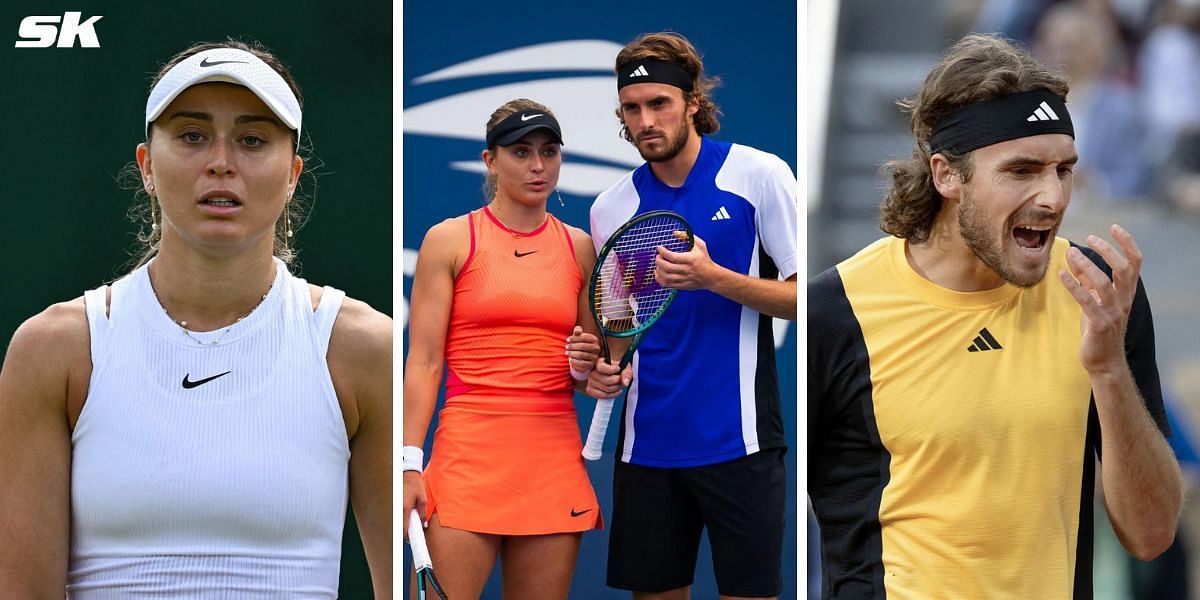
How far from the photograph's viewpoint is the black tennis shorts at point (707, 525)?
2.84m

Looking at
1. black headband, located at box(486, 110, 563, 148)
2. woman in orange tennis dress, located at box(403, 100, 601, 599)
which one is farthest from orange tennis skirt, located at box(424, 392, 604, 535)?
black headband, located at box(486, 110, 563, 148)

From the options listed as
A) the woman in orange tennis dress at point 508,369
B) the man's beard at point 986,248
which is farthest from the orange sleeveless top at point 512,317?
the man's beard at point 986,248

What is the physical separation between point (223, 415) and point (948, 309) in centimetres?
138

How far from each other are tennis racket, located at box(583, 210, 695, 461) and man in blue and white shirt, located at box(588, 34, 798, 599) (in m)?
0.04

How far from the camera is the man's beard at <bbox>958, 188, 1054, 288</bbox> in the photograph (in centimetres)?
249

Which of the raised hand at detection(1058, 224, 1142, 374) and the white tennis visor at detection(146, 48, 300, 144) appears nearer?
the raised hand at detection(1058, 224, 1142, 374)

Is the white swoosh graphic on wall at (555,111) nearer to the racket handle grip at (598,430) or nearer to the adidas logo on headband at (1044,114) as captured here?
the racket handle grip at (598,430)

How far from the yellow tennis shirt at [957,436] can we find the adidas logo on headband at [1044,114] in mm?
277

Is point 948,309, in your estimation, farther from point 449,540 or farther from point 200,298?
point 200,298

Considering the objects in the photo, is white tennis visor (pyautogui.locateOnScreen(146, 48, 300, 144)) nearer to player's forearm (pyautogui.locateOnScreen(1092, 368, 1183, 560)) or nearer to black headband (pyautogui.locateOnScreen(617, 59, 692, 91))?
black headband (pyautogui.locateOnScreen(617, 59, 692, 91))

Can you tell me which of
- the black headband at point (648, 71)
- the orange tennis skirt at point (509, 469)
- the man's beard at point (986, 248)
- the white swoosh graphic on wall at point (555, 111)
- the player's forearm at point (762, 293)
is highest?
the black headband at point (648, 71)

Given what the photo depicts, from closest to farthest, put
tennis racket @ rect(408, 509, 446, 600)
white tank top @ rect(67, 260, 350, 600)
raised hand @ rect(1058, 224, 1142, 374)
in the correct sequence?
raised hand @ rect(1058, 224, 1142, 374), white tank top @ rect(67, 260, 350, 600), tennis racket @ rect(408, 509, 446, 600)

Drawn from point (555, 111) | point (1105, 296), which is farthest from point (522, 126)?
point (1105, 296)

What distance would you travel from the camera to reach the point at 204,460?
7.95 ft
